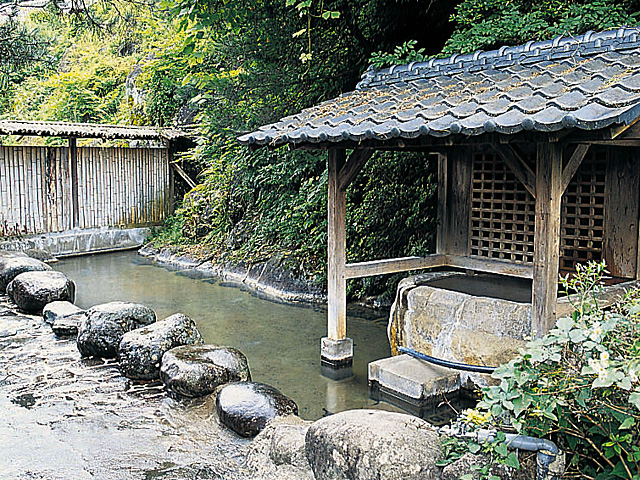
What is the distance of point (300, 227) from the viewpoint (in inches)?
424

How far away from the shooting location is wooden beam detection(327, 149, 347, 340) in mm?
6273

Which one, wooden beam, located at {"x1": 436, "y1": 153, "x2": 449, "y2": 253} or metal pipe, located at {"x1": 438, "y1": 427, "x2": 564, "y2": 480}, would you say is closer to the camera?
metal pipe, located at {"x1": 438, "y1": 427, "x2": 564, "y2": 480}

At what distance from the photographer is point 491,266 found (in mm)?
6344

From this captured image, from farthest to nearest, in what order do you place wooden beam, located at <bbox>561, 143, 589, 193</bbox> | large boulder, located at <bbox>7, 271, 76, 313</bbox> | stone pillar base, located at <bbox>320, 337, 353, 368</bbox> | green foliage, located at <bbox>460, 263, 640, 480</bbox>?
large boulder, located at <bbox>7, 271, 76, 313</bbox> < stone pillar base, located at <bbox>320, 337, 353, 368</bbox> < wooden beam, located at <bbox>561, 143, 589, 193</bbox> < green foliage, located at <bbox>460, 263, 640, 480</bbox>

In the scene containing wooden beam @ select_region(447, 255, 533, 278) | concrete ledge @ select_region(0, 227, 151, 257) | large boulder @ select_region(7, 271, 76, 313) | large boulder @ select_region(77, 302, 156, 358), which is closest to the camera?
wooden beam @ select_region(447, 255, 533, 278)

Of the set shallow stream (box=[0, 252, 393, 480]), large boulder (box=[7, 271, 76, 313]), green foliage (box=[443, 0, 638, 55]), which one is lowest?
shallow stream (box=[0, 252, 393, 480])

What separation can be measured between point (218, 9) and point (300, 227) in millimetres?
3816

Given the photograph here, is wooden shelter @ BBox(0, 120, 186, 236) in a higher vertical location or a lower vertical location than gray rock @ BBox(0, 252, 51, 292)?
higher

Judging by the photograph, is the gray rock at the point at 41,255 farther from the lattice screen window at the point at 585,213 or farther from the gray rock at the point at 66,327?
the lattice screen window at the point at 585,213

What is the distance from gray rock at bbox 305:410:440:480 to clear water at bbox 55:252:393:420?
1691mm

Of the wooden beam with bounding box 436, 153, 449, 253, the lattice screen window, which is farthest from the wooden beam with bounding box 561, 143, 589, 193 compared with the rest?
the wooden beam with bounding box 436, 153, 449, 253

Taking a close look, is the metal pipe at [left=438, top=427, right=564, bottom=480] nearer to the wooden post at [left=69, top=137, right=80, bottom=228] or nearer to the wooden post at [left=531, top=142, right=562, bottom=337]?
the wooden post at [left=531, top=142, right=562, bottom=337]

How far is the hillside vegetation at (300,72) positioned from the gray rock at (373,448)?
4680mm

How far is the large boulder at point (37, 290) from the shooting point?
8344 mm
